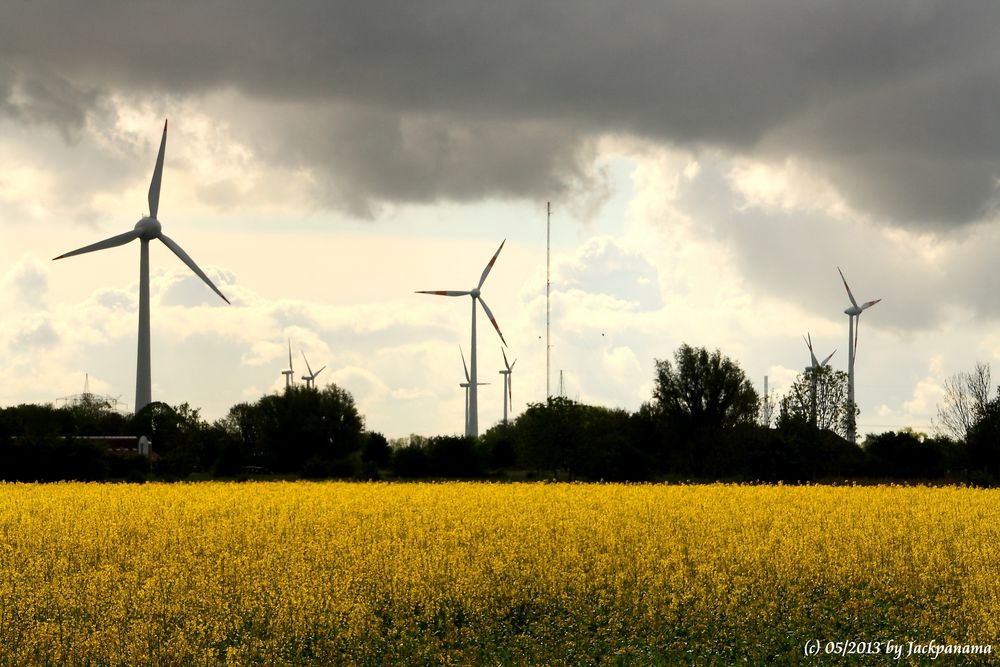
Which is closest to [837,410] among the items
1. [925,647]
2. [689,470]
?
[689,470]

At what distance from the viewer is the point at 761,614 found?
2255 centimetres

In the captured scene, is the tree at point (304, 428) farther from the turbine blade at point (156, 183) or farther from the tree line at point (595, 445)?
the turbine blade at point (156, 183)

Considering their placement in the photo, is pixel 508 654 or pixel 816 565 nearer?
pixel 508 654

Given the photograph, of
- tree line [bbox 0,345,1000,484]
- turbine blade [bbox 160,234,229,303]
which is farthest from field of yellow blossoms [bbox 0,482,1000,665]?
turbine blade [bbox 160,234,229,303]

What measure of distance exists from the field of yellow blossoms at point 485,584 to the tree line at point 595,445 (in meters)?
36.1

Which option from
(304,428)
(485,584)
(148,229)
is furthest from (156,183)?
(485,584)

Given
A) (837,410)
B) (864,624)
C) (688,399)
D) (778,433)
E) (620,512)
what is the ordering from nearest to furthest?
(864,624) < (620,512) < (778,433) < (837,410) < (688,399)

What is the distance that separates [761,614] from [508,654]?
19.5 feet

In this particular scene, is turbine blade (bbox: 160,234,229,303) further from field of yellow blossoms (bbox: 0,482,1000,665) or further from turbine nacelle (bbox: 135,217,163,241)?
field of yellow blossoms (bbox: 0,482,1000,665)

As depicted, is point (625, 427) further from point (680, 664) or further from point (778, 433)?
point (680, 664)

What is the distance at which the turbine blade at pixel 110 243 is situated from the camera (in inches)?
4097

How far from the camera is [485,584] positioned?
2439 cm

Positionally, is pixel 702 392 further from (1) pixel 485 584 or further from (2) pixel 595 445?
(1) pixel 485 584

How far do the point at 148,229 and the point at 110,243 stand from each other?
5.22 metres
